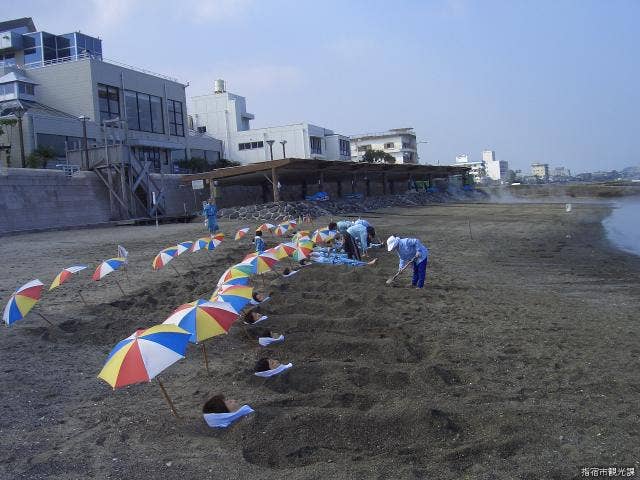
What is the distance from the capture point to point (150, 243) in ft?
67.3

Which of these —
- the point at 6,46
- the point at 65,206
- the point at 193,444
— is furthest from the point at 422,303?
the point at 6,46

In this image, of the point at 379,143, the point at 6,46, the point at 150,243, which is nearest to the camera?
the point at 150,243

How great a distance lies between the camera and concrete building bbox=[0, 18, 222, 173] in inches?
1460

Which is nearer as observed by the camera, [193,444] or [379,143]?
[193,444]

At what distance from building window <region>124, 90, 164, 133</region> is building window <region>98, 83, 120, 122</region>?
0.84 meters

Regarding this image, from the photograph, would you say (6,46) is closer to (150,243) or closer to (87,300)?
(150,243)

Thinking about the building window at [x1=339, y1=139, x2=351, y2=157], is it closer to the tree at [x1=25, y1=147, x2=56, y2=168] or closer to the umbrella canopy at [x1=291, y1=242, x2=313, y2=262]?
the tree at [x1=25, y1=147, x2=56, y2=168]

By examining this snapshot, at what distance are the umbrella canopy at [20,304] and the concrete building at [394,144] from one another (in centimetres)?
9449

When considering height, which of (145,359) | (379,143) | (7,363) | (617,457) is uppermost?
(379,143)

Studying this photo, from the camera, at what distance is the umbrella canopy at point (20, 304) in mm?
8109

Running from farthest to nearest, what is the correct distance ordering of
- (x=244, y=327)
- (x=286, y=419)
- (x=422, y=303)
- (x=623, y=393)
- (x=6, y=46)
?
(x=6, y=46) → (x=422, y=303) → (x=244, y=327) → (x=623, y=393) → (x=286, y=419)

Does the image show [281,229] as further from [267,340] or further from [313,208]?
[267,340]

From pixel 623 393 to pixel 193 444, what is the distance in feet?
15.3

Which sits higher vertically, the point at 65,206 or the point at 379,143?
the point at 379,143
